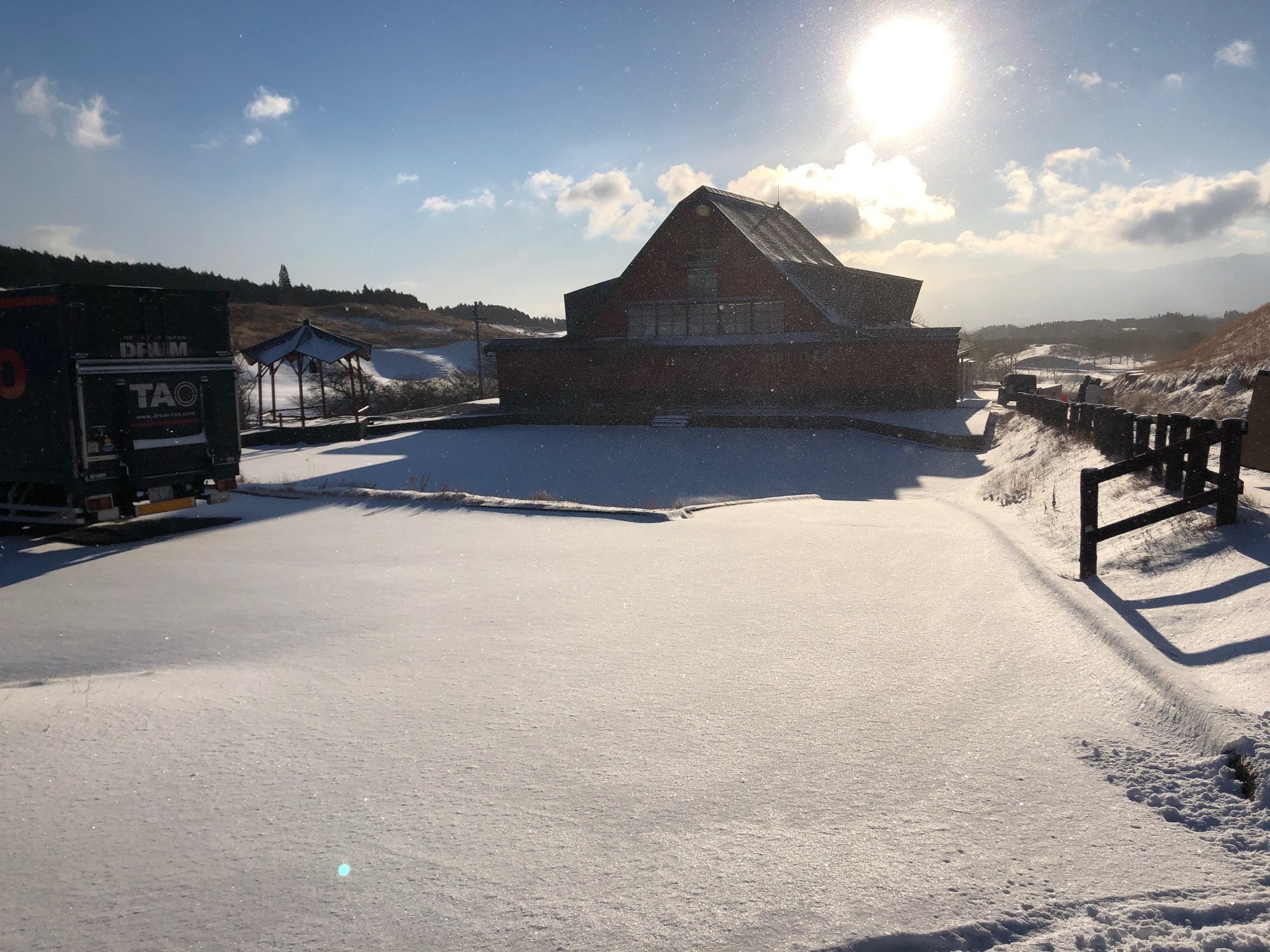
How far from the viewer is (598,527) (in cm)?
1052

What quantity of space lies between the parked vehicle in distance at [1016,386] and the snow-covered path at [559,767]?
27398 millimetres

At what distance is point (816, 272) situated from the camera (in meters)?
41.9

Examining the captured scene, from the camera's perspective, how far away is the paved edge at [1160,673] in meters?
3.96

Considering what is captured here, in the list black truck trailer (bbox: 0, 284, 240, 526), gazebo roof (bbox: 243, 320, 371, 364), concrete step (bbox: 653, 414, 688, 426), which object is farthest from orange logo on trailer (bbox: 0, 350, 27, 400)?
concrete step (bbox: 653, 414, 688, 426)

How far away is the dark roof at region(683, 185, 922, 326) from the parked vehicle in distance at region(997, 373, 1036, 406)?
705cm

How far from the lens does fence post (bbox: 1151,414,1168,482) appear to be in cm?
886

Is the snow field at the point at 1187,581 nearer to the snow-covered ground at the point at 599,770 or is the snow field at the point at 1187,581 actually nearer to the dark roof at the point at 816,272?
the snow-covered ground at the point at 599,770

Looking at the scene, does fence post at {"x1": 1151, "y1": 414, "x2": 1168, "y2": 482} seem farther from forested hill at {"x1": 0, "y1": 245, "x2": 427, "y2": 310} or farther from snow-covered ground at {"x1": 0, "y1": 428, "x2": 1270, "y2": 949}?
forested hill at {"x1": 0, "y1": 245, "x2": 427, "y2": 310}

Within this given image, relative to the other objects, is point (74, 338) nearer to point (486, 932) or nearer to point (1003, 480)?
point (486, 932)

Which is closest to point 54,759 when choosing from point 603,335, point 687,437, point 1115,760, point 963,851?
point 963,851

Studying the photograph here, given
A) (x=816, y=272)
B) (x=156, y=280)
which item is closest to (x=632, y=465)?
(x=816, y=272)

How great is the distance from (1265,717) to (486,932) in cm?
374

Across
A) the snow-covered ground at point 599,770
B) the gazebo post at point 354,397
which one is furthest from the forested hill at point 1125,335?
the snow-covered ground at point 599,770

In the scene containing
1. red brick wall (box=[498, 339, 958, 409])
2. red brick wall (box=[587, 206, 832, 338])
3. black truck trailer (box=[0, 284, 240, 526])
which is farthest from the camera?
red brick wall (box=[587, 206, 832, 338])
